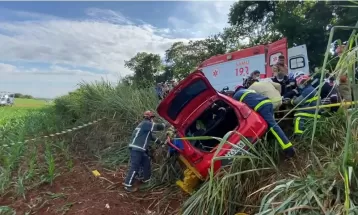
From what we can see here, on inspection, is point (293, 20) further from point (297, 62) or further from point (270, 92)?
point (270, 92)

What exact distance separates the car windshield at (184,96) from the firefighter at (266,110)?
46cm

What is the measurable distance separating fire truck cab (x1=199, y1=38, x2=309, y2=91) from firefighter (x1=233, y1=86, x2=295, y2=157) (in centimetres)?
375

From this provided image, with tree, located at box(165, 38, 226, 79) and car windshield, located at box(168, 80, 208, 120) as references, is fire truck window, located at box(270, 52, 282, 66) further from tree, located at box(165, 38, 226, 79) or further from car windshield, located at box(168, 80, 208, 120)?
tree, located at box(165, 38, 226, 79)

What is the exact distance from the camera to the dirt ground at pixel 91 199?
14.5ft

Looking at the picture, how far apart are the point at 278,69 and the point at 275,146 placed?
219cm

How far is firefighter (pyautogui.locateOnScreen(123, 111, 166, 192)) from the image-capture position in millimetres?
5137

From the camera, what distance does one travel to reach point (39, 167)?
5.91 m

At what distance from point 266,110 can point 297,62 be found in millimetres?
4648

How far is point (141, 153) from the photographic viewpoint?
5305mm

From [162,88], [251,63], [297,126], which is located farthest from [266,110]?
[251,63]

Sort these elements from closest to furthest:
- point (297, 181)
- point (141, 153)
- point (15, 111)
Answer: point (297, 181) < point (141, 153) < point (15, 111)

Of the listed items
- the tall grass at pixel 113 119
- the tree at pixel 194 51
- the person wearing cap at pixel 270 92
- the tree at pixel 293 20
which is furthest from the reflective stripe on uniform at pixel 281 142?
the tree at pixel 194 51

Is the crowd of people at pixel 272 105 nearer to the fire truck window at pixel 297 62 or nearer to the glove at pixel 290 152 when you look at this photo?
the glove at pixel 290 152

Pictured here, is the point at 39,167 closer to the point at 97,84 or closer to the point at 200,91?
the point at 200,91
